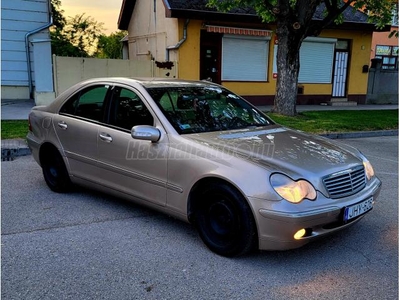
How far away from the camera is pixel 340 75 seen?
57.0ft

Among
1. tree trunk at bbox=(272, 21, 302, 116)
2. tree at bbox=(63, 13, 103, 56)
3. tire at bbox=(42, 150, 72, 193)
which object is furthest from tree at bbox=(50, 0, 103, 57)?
tire at bbox=(42, 150, 72, 193)

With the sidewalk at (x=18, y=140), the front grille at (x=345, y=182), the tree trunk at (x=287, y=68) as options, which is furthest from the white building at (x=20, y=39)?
the front grille at (x=345, y=182)

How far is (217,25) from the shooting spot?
1403 cm

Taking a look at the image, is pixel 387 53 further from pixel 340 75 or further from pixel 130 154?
pixel 130 154

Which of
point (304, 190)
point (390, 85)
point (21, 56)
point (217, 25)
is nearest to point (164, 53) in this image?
point (217, 25)

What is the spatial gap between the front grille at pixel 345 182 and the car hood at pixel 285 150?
5 centimetres

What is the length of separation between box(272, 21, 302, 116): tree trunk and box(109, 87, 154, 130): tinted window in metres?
7.89

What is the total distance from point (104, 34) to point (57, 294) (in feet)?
86.1

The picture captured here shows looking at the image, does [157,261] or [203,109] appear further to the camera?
[203,109]

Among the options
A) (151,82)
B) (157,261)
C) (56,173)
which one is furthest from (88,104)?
(157,261)

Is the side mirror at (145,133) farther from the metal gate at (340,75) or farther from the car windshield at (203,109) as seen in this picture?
the metal gate at (340,75)

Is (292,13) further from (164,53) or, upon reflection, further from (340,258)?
(340,258)

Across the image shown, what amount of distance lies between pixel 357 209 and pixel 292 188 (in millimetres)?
708

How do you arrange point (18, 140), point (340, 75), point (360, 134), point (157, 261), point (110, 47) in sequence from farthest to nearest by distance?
point (110, 47) → point (340, 75) → point (360, 134) → point (18, 140) → point (157, 261)
